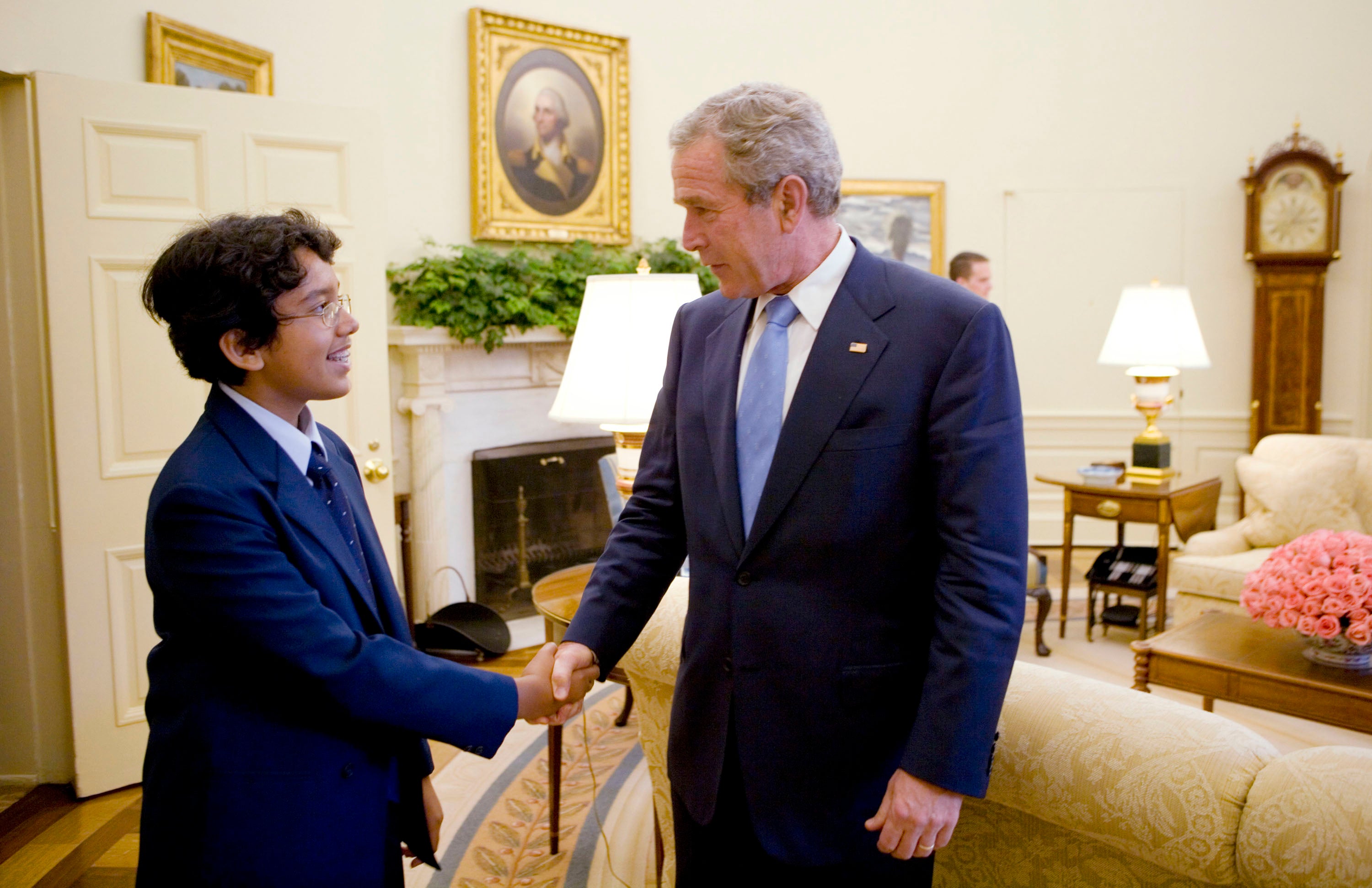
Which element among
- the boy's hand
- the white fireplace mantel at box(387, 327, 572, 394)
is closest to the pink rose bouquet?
the boy's hand

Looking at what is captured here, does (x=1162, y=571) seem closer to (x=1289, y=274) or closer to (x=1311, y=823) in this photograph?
(x=1289, y=274)

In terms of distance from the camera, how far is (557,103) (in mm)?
5266

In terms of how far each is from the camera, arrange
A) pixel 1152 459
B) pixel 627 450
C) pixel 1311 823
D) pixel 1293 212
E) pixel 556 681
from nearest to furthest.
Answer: pixel 1311 823, pixel 556 681, pixel 627 450, pixel 1152 459, pixel 1293 212

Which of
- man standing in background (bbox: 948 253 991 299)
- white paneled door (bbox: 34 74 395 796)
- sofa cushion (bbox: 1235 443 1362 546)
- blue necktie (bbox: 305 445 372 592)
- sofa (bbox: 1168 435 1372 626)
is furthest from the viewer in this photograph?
man standing in background (bbox: 948 253 991 299)

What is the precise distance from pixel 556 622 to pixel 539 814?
78cm

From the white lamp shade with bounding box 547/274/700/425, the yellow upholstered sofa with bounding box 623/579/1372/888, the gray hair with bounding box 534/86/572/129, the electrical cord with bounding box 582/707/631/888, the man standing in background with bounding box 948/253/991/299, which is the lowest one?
the electrical cord with bounding box 582/707/631/888

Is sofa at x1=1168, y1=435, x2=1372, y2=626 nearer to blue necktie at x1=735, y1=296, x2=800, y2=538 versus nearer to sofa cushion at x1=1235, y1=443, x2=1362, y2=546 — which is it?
sofa cushion at x1=1235, y1=443, x2=1362, y2=546

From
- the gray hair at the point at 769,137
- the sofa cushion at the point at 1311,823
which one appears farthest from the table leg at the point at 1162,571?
the gray hair at the point at 769,137

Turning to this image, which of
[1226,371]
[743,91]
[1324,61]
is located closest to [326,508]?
[743,91]

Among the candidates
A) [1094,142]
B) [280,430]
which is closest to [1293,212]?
[1094,142]

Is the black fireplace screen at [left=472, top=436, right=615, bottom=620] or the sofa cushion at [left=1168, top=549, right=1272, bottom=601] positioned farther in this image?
the black fireplace screen at [left=472, top=436, right=615, bottom=620]

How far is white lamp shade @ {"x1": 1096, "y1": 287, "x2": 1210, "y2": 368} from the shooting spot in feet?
14.5

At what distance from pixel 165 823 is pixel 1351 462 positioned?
4.87 m

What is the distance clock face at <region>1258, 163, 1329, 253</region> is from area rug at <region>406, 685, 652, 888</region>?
5.32 m
